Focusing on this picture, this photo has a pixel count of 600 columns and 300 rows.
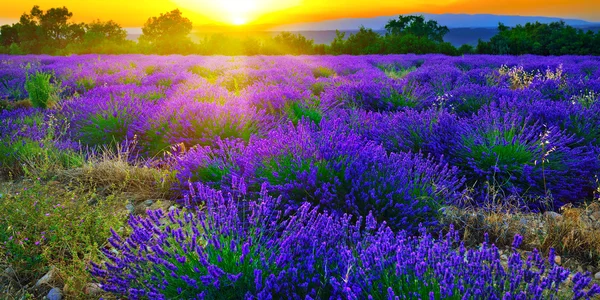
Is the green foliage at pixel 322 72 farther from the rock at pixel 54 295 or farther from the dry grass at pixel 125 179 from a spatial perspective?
the rock at pixel 54 295

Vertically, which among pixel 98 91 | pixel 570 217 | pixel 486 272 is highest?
pixel 98 91

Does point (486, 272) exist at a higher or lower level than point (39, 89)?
lower

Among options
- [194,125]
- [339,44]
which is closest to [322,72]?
[194,125]

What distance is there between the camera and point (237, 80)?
9.22 m

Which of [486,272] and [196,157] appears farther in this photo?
[196,157]

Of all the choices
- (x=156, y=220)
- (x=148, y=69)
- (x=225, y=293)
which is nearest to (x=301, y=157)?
(x=156, y=220)

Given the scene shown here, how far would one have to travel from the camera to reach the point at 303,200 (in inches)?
116

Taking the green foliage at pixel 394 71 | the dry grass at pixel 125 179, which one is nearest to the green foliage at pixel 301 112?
the dry grass at pixel 125 179

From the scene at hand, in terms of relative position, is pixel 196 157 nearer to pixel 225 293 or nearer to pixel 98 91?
pixel 225 293

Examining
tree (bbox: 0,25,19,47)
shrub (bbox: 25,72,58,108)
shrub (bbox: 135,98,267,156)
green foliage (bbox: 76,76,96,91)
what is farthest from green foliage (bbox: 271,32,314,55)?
tree (bbox: 0,25,19,47)

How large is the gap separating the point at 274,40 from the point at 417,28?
12.1 meters

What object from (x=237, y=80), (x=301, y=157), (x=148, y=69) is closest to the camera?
(x=301, y=157)

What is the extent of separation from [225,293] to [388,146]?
284cm

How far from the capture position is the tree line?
75.0 ft
